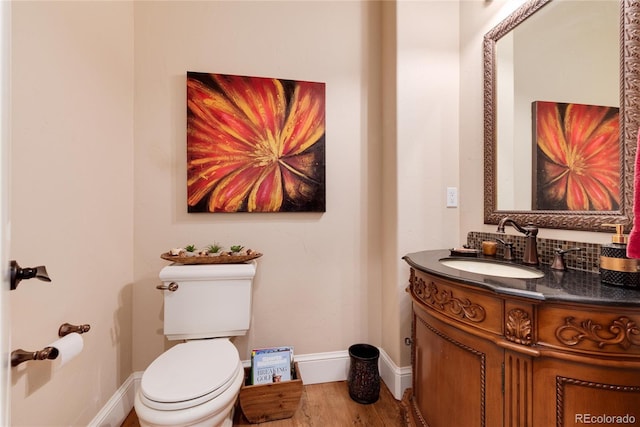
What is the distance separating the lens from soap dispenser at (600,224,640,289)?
2.58 ft

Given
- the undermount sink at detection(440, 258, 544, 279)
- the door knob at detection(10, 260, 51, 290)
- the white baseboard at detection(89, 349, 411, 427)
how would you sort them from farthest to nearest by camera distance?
the white baseboard at detection(89, 349, 411, 427)
the undermount sink at detection(440, 258, 544, 279)
the door knob at detection(10, 260, 51, 290)

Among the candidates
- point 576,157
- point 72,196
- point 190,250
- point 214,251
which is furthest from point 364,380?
point 72,196

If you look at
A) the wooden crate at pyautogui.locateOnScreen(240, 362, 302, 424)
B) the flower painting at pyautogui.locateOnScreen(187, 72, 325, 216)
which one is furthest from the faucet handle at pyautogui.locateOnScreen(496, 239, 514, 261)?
the wooden crate at pyautogui.locateOnScreen(240, 362, 302, 424)

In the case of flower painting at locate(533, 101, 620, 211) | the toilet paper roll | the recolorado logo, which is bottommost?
the recolorado logo

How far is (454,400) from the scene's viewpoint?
100cm

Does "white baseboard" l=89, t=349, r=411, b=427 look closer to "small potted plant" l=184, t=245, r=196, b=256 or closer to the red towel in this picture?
"small potted plant" l=184, t=245, r=196, b=256

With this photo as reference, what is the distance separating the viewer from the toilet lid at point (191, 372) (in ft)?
3.29

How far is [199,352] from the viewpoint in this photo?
4.12 ft

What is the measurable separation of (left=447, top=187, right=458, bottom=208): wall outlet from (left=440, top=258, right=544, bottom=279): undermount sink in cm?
46

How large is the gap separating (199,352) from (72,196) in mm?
867

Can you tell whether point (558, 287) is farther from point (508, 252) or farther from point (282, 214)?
point (282, 214)

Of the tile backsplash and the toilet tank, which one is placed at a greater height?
the tile backsplash

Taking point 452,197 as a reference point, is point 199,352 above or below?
below

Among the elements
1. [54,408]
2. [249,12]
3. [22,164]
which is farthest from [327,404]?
[249,12]
